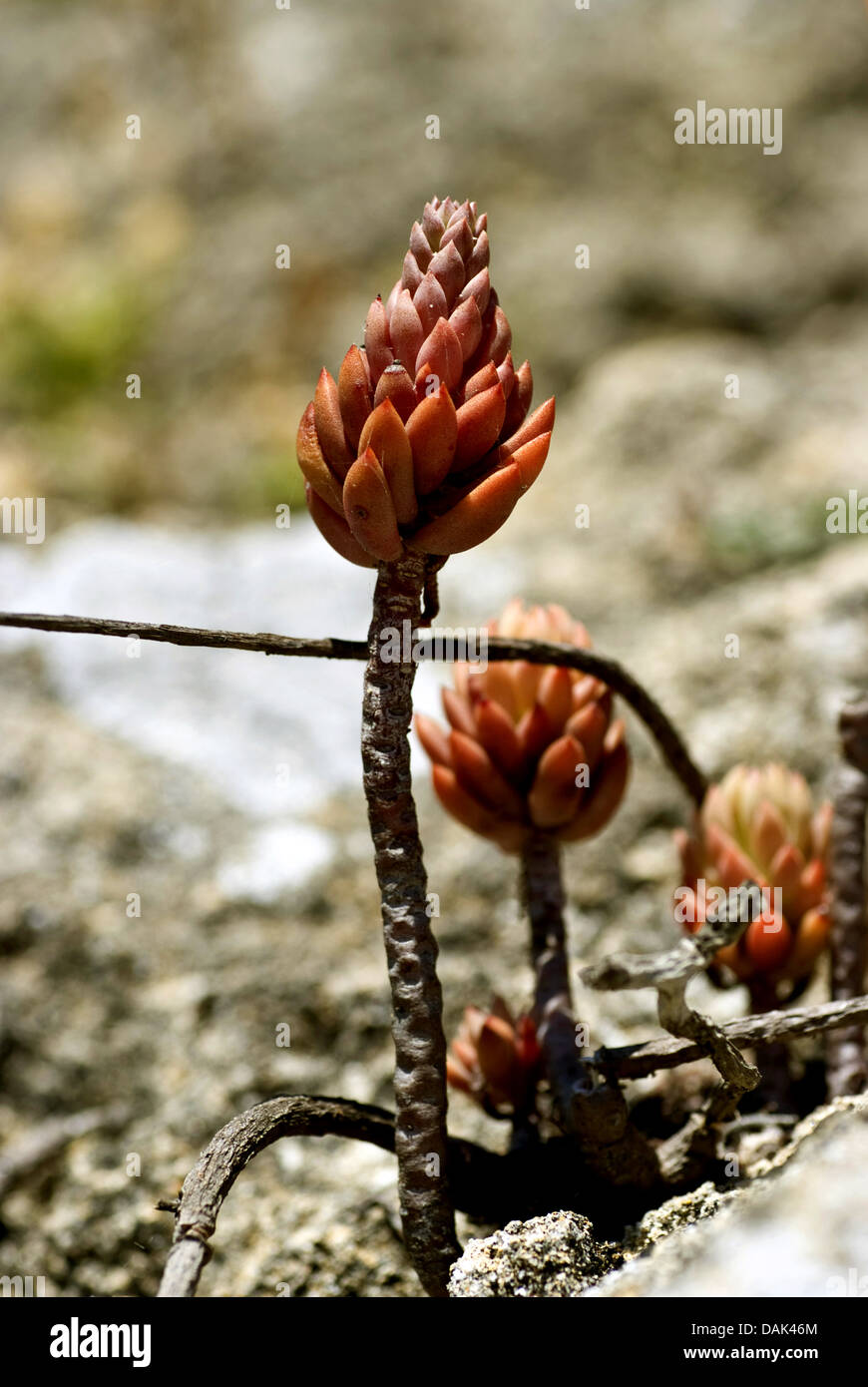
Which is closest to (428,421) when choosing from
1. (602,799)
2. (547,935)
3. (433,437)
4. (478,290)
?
(433,437)

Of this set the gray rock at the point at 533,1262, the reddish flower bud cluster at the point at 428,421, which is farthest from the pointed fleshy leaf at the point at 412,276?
the gray rock at the point at 533,1262

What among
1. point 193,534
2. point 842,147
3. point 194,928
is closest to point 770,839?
point 194,928

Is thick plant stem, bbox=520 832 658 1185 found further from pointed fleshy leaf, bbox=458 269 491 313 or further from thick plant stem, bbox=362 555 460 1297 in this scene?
pointed fleshy leaf, bbox=458 269 491 313

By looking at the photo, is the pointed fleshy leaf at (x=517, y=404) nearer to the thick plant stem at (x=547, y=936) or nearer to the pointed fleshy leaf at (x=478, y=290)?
the pointed fleshy leaf at (x=478, y=290)

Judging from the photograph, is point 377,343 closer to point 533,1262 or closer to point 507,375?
point 507,375

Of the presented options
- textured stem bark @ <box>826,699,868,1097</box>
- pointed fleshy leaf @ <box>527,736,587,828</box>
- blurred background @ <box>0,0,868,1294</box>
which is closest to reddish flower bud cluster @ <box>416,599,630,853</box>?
pointed fleshy leaf @ <box>527,736,587,828</box>
